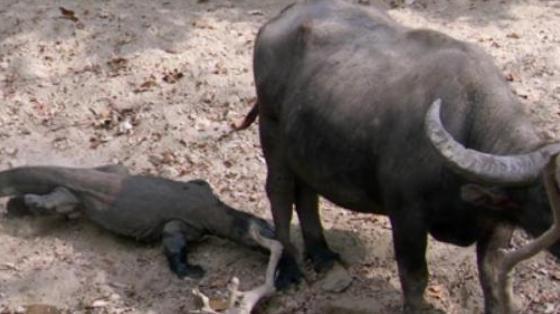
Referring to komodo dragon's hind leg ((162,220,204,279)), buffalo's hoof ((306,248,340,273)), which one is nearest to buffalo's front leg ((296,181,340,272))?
→ buffalo's hoof ((306,248,340,273))

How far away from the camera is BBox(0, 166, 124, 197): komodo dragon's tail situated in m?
7.88

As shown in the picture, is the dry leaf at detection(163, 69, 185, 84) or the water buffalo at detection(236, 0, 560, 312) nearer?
the water buffalo at detection(236, 0, 560, 312)

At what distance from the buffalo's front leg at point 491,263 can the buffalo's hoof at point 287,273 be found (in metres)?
1.23

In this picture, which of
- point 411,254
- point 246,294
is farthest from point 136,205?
point 411,254

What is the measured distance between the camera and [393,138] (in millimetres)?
5992

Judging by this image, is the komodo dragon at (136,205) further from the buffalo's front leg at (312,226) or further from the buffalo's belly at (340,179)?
the buffalo's belly at (340,179)

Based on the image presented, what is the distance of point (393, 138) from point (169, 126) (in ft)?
10.2

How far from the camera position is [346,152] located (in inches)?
248

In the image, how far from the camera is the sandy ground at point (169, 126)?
695cm

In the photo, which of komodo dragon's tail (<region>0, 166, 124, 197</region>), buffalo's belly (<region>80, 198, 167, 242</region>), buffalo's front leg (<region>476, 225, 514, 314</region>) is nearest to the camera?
buffalo's front leg (<region>476, 225, 514, 314</region>)

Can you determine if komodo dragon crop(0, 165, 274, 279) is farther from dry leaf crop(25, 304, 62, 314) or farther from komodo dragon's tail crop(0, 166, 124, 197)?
dry leaf crop(25, 304, 62, 314)

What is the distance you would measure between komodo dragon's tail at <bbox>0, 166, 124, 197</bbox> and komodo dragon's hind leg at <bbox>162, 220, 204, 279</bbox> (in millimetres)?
766

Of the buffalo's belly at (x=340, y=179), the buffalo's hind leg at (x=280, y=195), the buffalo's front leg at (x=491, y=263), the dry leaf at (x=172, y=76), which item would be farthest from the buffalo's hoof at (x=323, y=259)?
the dry leaf at (x=172, y=76)

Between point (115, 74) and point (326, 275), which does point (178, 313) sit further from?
point (115, 74)
